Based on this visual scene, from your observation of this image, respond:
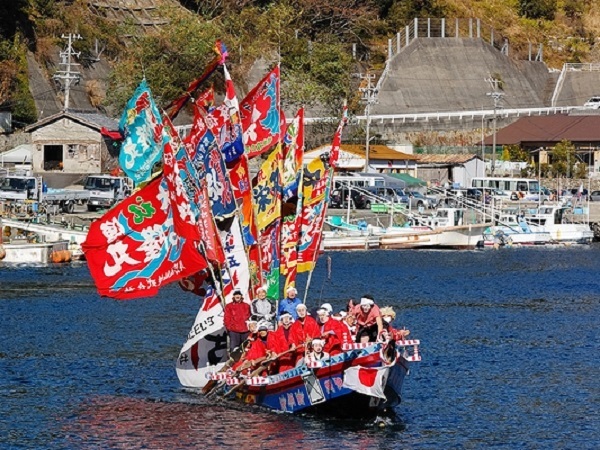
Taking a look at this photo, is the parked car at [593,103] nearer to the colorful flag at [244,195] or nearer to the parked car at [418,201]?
the parked car at [418,201]

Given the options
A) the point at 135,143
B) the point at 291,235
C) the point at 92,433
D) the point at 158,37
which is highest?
the point at 158,37

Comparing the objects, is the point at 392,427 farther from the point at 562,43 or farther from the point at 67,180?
the point at 562,43

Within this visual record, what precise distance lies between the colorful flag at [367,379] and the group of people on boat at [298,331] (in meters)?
0.68

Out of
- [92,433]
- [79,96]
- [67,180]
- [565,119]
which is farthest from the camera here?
[565,119]

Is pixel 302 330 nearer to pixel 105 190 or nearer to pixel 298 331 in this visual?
pixel 298 331

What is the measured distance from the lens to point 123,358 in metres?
46.1

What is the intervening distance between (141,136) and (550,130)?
9318 centimetres

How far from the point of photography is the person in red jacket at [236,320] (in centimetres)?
3678

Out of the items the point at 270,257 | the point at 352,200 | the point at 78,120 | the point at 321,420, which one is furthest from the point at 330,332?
the point at 352,200

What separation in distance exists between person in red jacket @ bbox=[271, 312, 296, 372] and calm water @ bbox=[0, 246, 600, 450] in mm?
1346

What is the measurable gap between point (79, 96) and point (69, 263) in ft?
138

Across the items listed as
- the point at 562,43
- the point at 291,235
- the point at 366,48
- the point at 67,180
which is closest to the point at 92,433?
the point at 291,235

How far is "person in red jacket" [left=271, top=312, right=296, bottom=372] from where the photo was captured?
3441 cm

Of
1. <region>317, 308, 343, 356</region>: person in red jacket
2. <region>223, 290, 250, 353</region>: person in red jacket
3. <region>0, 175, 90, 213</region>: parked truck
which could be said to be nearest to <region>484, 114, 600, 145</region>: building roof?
<region>0, 175, 90, 213</region>: parked truck
